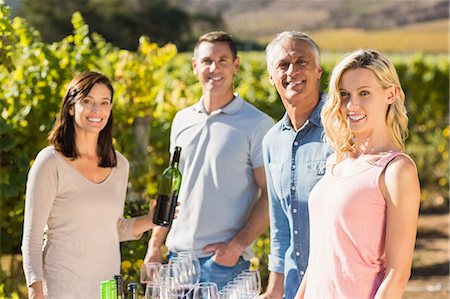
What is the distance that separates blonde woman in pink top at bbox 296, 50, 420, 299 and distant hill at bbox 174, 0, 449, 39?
18.4m

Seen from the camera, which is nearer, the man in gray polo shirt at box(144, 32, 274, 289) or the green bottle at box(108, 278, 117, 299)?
the green bottle at box(108, 278, 117, 299)

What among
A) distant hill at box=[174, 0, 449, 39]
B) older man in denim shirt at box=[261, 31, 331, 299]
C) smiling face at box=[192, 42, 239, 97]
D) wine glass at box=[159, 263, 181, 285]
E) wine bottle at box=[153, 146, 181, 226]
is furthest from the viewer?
distant hill at box=[174, 0, 449, 39]

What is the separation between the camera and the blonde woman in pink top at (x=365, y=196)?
2.82 meters

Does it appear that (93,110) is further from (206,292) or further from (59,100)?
(59,100)

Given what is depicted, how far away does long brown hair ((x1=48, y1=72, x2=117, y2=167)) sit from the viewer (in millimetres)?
3789

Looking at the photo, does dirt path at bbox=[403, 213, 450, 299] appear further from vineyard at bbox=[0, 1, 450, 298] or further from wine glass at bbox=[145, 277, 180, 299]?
wine glass at bbox=[145, 277, 180, 299]

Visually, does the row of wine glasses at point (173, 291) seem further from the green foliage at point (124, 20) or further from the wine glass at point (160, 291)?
the green foliage at point (124, 20)

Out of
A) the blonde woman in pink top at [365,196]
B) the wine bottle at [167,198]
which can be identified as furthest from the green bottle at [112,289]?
the wine bottle at [167,198]

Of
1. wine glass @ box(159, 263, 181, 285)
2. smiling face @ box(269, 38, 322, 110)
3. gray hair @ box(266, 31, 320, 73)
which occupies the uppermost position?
gray hair @ box(266, 31, 320, 73)

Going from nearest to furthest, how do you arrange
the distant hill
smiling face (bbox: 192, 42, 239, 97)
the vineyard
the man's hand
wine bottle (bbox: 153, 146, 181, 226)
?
wine bottle (bbox: 153, 146, 181, 226)
the man's hand
smiling face (bbox: 192, 42, 239, 97)
the vineyard
the distant hill

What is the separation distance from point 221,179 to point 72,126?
0.76m

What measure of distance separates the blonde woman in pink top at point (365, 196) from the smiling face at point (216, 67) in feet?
4.04

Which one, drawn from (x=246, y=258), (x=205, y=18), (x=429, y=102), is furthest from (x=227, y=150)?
(x=205, y=18)

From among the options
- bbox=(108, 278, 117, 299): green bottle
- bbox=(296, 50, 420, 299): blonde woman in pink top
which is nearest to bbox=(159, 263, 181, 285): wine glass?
bbox=(108, 278, 117, 299): green bottle
